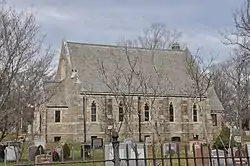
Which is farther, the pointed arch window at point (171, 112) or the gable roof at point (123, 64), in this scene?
the pointed arch window at point (171, 112)

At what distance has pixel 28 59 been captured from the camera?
1493 cm

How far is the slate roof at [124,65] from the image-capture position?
4472 centimetres

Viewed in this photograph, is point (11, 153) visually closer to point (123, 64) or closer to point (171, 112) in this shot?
point (123, 64)

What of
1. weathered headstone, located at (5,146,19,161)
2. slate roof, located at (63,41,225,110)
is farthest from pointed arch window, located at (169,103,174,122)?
weathered headstone, located at (5,146,19,161)

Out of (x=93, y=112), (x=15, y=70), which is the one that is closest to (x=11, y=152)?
(x=15, y=70)

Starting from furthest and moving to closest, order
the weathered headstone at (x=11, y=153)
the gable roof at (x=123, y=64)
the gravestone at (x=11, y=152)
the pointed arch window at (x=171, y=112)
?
1. the pointed arch window at (x=171, y=112)
2. the gable roof at (x=123, y=64)
3. the weathered headstone at (x=11, y=153)
4. the gravestone at (x=11, y=152)

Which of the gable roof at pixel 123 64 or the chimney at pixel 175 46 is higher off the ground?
the chimney at pixel 175 46

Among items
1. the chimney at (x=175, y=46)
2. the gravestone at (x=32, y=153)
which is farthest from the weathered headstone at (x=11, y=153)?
the chimney at (x=175, y=46)

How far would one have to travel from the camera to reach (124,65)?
46.3m

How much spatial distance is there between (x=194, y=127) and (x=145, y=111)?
5.84m

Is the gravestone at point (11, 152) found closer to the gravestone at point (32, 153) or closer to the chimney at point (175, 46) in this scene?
the gravestone at point (32, 153)

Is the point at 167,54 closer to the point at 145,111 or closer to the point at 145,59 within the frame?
the point at 145,59

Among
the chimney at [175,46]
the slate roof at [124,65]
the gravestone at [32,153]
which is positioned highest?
the chimney at [175,46]

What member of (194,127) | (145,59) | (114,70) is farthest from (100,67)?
(194,127)
